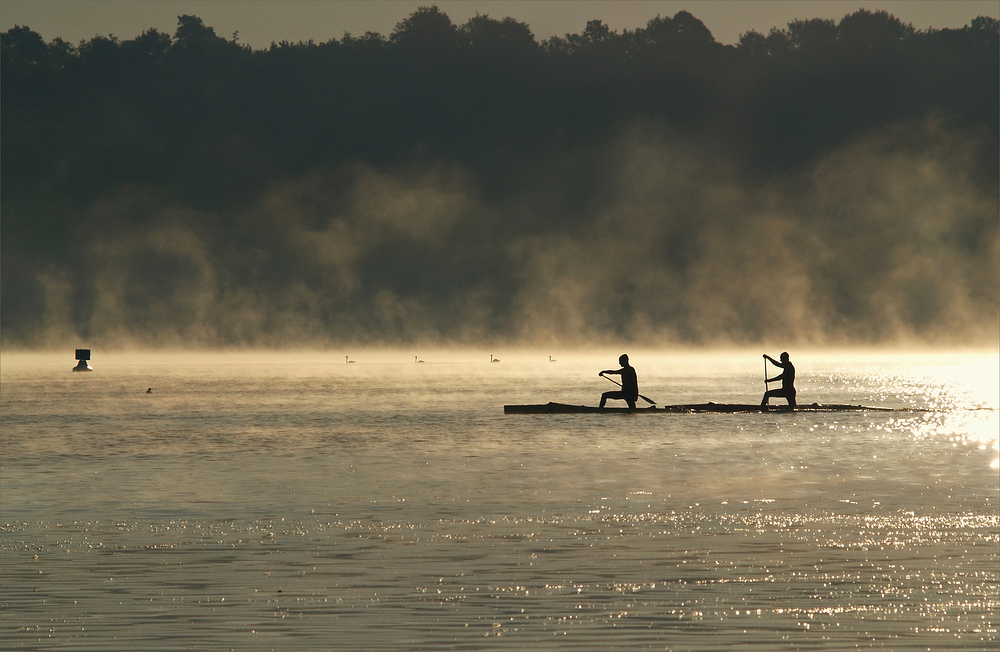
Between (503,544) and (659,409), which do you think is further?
(659,409)

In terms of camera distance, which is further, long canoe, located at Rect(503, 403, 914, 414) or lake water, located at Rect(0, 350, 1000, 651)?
long canoe, located at Rect(503, 403, 914, 414)

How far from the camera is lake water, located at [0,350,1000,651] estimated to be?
12.5 m

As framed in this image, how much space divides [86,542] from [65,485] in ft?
28.4

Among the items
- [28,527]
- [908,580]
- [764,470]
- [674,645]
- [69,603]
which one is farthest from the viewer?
[764,470]

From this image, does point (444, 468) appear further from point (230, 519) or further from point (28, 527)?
point (28, 527)

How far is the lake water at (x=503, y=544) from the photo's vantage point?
12547 mm

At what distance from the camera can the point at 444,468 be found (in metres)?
30.5

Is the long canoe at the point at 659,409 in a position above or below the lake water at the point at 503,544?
above

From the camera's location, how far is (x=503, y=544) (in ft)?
58.5

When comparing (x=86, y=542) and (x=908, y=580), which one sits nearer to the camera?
(x=908, y=580)

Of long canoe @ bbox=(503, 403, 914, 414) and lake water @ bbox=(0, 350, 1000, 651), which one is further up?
long canoe @ bbox=(503, 403, 914, 414)

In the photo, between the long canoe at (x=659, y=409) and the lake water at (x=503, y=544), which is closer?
the lake water at (x=503, y=544)

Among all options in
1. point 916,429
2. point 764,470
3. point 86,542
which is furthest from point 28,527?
point 916,429

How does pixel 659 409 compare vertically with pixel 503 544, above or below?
above
